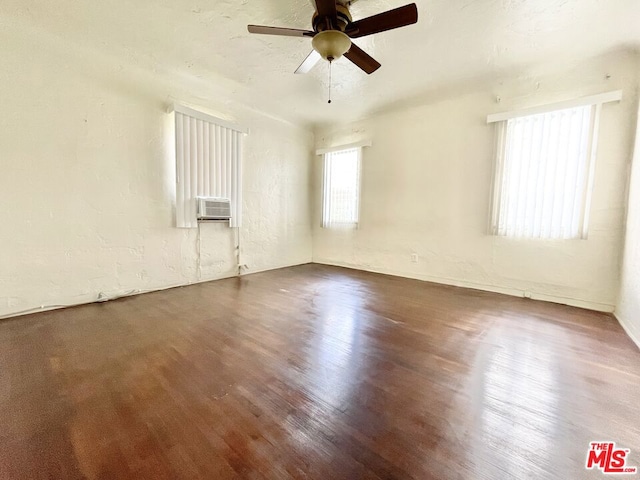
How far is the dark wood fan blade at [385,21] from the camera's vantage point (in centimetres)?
177

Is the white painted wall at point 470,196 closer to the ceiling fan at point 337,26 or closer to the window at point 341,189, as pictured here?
the window at point 341,189

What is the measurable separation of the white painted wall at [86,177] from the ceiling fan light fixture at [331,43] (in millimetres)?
2163

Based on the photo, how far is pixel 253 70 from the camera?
3074mm

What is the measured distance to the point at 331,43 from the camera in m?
1.98

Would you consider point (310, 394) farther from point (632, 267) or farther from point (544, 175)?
point (544, 175)

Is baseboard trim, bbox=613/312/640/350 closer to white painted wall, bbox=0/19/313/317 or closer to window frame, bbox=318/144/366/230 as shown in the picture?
window frame, bbox=318/144/366/230

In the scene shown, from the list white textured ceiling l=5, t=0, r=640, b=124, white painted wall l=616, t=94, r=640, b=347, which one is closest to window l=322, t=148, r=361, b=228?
white textured ceiling l=5, t=0, r=640, b=124

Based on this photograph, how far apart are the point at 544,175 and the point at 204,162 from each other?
4349 mm

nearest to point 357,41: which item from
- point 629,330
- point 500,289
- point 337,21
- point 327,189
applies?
point 337,21

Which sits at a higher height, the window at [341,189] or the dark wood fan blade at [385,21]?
the dark wood fan blade at [385,21]

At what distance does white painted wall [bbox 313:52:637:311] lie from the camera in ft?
8.82

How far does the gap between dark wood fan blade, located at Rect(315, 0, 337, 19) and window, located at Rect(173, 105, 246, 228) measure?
223cm

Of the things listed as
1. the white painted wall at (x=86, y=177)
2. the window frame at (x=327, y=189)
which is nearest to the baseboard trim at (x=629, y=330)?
the window frame at (x=327, y=189)

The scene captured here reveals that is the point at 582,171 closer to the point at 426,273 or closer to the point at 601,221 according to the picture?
the point at 601,221
